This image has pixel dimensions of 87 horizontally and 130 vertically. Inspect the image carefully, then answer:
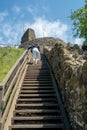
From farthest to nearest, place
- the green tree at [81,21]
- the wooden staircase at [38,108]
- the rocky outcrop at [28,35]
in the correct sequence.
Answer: the rocky outcrop at [28,35], the green tree at [81,21], the wooden staircase at [38,108]

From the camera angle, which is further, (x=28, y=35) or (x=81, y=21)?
(x=28, y=35)

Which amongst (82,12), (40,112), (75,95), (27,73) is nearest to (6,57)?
(27,73)

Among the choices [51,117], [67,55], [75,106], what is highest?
[67,55]

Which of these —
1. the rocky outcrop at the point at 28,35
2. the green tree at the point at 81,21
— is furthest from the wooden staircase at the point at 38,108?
the rocky outcrop at the point at 28,35

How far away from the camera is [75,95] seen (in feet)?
24.4

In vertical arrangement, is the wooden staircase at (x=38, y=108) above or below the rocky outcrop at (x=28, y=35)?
below

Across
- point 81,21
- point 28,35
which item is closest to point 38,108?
point 81,21

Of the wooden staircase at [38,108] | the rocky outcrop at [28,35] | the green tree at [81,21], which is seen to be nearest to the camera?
the wooden staircase at [38,108]

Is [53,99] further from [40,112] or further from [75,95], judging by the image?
[75,95]

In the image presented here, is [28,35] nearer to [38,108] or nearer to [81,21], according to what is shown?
[81,21]

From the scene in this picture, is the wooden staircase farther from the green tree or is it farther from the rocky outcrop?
the rocky outcrop

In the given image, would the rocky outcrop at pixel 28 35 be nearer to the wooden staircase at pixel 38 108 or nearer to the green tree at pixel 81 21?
the green tree at pixel 81 21

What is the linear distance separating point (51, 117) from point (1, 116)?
5.90 ft

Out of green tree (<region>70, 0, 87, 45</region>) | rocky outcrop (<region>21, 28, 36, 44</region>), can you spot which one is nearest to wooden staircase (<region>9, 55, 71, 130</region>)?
green tree (<region>70, 0, 87, 45</region>)
